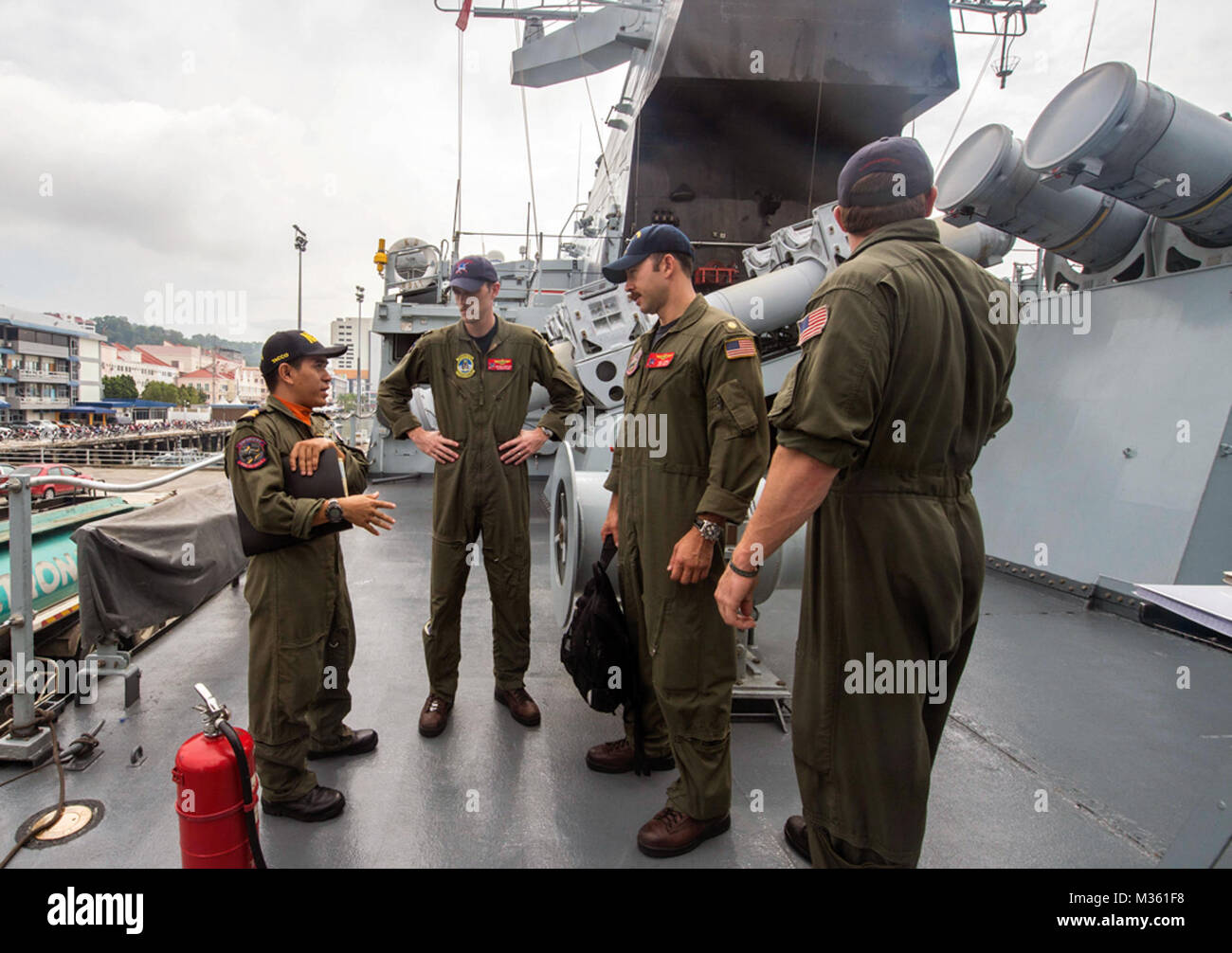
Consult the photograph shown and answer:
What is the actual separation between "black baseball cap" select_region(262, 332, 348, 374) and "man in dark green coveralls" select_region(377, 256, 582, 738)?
552mm

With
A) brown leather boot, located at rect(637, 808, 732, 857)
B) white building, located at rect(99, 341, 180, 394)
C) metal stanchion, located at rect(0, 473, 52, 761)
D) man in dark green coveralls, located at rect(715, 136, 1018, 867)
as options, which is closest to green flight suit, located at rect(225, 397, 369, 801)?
metal stanchion, located at rect(0, 473, 52, 761)

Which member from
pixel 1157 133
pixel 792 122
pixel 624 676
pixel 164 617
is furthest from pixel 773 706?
pixel 792 122

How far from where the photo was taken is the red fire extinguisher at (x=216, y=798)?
5.21 feet

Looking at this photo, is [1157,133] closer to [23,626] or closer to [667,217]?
[667,217]

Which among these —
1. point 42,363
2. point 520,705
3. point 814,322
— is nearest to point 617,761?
point 520,705

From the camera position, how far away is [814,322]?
1381 mm

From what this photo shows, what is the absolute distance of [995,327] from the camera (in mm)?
1479

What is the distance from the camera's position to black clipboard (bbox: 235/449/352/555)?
1982 millimetres

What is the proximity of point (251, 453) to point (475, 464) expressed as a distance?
2.85ft

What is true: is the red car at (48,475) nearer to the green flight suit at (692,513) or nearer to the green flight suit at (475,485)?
the green flight suit at (475,485)

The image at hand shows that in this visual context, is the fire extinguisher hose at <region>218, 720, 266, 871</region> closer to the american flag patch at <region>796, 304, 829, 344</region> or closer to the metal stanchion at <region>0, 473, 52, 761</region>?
the metal stanchion at <region>0, 473, 52, 761</region>

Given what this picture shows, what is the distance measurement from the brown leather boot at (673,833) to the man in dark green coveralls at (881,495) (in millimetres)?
546

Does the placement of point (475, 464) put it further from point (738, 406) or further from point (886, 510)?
point (886, 510)
